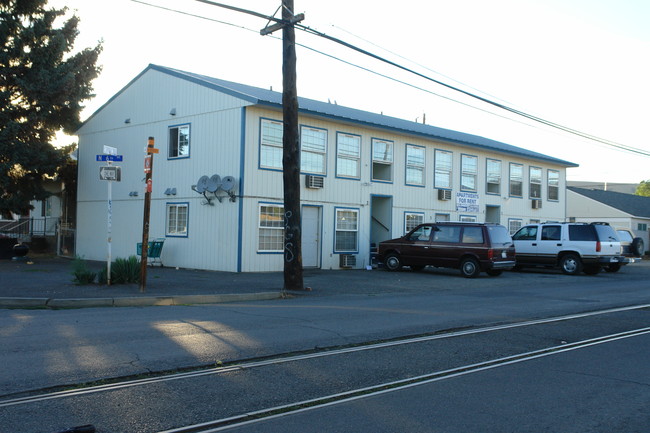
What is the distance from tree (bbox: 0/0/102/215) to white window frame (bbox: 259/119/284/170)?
871 centimetres

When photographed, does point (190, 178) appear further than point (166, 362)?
Yes

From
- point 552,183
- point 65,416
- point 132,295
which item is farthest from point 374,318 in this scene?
point 552,183

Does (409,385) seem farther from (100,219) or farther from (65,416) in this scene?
(100,219)

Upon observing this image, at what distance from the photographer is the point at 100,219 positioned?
25516 millimetres

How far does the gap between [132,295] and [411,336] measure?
6554mm

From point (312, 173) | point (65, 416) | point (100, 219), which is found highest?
point (312, 173)

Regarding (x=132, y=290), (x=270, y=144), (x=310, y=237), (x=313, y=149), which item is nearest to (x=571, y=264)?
(x=310, y=237)

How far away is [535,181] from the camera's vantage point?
108 feet

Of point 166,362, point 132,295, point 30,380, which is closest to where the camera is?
point 30,380

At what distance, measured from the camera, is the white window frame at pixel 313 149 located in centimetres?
2191

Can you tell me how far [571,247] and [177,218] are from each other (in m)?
15.1

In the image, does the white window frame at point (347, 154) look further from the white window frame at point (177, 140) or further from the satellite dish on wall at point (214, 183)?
the white window frame at point (177, 140)

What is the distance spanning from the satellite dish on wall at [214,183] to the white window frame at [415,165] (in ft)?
29.6

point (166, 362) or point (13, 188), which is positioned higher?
point (13, 188)
